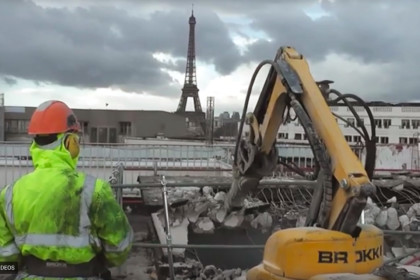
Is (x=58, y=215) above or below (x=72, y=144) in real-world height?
below

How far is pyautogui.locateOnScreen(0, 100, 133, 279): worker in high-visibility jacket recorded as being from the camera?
10.8ft

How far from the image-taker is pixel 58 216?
3.29m

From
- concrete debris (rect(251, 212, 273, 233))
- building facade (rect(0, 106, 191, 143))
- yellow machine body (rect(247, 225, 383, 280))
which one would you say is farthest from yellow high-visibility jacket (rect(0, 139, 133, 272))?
building facade (rect(0, 106, 191, 143))

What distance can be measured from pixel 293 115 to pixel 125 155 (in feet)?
41.7

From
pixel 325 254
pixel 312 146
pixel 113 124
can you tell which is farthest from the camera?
pixel 113 124

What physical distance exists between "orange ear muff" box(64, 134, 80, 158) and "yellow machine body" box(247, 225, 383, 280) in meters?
1.78

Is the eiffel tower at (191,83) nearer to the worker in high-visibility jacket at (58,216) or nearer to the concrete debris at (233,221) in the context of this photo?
the concrete debris at (233,221)

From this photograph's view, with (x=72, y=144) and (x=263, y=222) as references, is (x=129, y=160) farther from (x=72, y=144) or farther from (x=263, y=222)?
(x=72, y=144)

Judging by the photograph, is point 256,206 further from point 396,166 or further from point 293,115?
point 396,166

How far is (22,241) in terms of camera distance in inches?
132

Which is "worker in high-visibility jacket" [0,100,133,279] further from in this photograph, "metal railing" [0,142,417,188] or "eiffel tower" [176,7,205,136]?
"eiffel tower" [176,7,205,136]

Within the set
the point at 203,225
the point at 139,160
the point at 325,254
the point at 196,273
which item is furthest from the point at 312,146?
the point at 139,160

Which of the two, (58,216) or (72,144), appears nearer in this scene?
(58,216)

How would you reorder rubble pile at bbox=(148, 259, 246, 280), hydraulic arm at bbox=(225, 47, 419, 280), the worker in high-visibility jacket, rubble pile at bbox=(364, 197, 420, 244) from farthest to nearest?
rubble pile at bbox=(364, 197, 420, 244), rubble pile at bbox=(148, 259, 246, 280), hydraulic arm at bbox=(225, 47, 419, 280), the worker in high-visibility jacket
